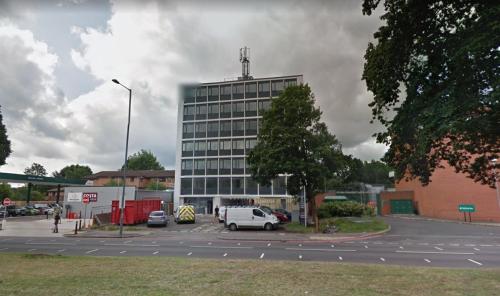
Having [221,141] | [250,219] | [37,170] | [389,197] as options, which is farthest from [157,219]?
[37,170]

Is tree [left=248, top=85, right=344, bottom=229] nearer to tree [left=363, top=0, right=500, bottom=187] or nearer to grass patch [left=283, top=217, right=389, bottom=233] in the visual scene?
grass patch [left=283, top=217, right=389, bottom=233]

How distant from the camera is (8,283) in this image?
340 inches

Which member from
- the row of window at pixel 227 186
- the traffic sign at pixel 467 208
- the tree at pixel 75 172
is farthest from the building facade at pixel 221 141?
the tree at pixel 75 172

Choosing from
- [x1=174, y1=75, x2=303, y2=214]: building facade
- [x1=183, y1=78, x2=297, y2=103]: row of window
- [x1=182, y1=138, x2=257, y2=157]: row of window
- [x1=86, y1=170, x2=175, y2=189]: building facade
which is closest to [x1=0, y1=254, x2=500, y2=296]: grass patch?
[x1=174, y1=75, x2=303, y2=214]: building facade

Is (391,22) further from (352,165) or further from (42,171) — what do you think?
(42,171)

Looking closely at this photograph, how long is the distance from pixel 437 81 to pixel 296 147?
21.7m

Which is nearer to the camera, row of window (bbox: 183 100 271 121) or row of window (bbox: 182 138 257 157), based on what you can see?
row of window (bbox: 182 138 257 157)

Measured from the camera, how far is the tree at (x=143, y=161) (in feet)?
390

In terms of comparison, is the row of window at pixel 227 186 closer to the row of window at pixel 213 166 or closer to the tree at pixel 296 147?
the row of window at pixel 213 166

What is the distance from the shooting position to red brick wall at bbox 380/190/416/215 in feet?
165

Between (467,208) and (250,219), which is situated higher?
(467,208)

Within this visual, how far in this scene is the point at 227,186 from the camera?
59.8m

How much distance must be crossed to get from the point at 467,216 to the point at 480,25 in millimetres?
38237

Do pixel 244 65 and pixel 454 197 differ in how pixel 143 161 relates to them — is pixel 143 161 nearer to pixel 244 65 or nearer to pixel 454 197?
pixel 244 65
